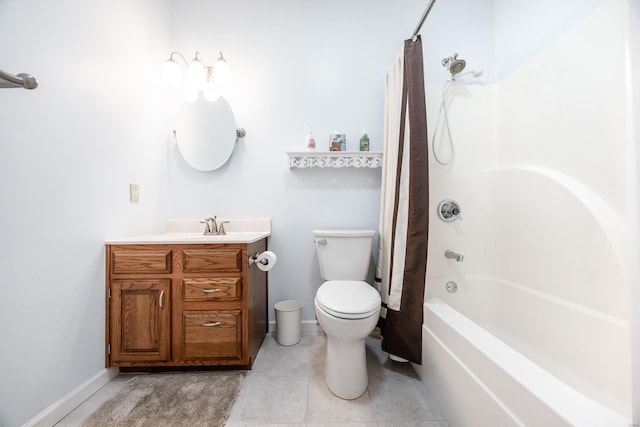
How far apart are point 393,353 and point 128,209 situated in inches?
69.6

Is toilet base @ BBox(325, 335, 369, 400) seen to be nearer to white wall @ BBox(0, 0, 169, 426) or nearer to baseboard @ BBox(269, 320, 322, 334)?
baseboard @ BBox(269, 320, 322, 334)

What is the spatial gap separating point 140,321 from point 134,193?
0.77 meters

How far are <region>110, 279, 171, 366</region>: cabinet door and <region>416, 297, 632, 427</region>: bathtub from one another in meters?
1.36

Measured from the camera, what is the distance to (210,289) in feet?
4.26

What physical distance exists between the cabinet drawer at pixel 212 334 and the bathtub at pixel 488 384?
100 cm

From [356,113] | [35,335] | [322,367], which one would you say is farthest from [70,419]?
[356,113]

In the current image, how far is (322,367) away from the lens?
1393 mm

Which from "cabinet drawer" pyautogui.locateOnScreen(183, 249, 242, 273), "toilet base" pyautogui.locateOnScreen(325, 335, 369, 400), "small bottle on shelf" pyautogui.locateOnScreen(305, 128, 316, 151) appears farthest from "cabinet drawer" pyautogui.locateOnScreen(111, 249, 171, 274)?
"small bottle on shelf" pyautogui.locateOnScreen(305, 128, 316, 151)

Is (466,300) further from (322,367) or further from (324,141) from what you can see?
(324,141)

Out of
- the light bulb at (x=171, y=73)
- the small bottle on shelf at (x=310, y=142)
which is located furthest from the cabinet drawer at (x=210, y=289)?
the light bulb at (x=171, y=73)

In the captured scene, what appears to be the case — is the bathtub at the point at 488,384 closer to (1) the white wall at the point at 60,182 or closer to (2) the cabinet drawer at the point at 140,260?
(2) the cabinet drawer at the point at 140,260

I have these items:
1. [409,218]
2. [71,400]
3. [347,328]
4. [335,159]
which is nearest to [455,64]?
[335,159]

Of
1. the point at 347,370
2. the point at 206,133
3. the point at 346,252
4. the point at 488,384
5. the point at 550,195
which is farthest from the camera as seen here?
the point at 206,133

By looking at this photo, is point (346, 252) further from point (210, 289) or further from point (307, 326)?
point (210, 289)
